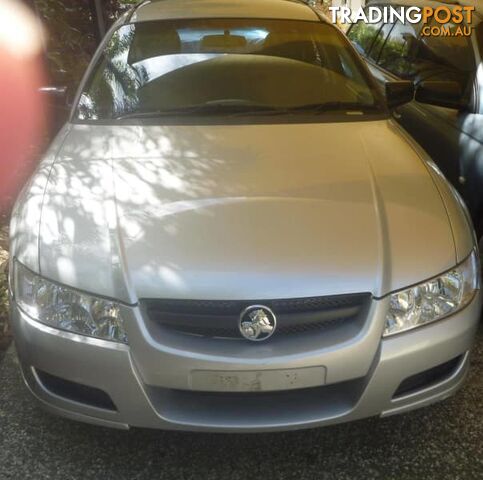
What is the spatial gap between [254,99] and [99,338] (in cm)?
152

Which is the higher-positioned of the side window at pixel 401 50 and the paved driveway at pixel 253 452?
the side window at pixel 401 50

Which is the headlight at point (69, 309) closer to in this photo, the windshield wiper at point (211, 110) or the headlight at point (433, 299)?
the headlight at point (433, 299)

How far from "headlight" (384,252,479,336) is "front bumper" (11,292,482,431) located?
0.03m

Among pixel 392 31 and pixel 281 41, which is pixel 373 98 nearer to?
pixel 281 41

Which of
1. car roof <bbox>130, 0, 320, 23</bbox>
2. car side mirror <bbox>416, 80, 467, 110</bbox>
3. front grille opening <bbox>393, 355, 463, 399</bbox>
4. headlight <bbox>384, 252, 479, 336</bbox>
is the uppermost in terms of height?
car roof <bbox>130, 0, 320, 23</bbox>

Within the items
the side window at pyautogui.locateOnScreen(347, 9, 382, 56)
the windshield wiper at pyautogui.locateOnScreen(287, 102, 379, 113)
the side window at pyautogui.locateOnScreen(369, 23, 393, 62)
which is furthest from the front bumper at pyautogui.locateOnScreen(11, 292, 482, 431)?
the side window at pyautogui.locateOnScreen(347, 9, 382, 56)

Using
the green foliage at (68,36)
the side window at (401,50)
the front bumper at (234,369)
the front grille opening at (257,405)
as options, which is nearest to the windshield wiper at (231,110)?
the front bumper at (234,369)

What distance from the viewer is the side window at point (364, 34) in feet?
16.7

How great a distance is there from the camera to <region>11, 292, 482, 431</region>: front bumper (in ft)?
5.57

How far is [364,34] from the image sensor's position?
5352 millimetres

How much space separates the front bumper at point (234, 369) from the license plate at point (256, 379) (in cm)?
1

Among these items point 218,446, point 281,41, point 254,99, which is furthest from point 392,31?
point 218,446

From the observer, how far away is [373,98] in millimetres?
2932

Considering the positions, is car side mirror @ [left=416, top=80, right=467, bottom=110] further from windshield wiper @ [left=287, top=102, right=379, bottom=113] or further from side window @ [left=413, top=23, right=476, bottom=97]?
windshield wiper @ [left=287, top=102, right=379, bottom=113]
